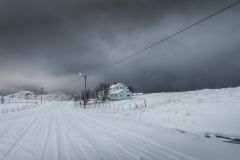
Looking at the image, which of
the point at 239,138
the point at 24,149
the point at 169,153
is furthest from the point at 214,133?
the point at 24,149

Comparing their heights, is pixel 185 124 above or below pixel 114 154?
below

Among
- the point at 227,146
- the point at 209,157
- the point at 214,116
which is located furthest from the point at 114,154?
the point at 214,116

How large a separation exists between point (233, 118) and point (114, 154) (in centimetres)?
760

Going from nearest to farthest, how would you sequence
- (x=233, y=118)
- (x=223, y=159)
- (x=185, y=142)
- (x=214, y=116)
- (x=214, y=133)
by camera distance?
(x=223, y=159)
(x=185, y=142)
(x=214, y=133)
(x=233, y=118)
(x=214, y=116)

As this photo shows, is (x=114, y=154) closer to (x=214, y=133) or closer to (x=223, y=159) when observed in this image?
(x=223, y=159)

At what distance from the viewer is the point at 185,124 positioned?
275 inches

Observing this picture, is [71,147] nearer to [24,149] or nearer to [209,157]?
[24,149]

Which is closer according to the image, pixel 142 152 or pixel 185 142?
pixel 142 152

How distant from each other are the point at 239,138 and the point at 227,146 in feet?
4.98

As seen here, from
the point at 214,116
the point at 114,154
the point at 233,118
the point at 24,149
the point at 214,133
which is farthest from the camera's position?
the point at 214,116

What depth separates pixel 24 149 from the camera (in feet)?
12.2

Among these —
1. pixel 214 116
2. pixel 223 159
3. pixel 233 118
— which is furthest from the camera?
pixel 214 116

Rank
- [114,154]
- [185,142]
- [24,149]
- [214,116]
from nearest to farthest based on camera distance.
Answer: [114,154], [24,149], [185,142], [214,116]

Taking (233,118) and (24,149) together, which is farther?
(233,118)
